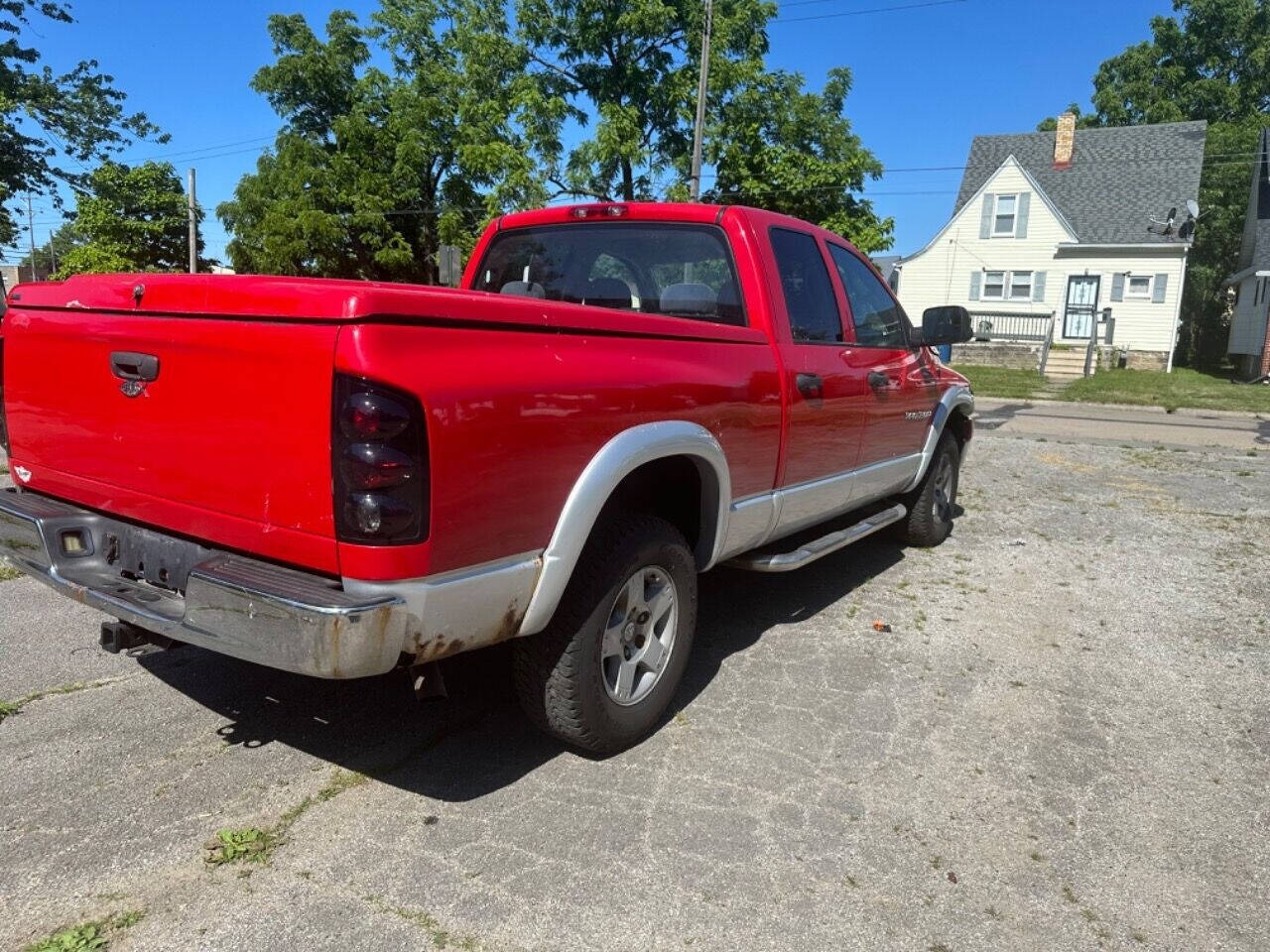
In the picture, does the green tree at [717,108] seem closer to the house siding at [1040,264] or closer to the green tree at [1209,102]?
the house siding at [1040,264]

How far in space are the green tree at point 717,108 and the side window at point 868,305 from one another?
1998 cm

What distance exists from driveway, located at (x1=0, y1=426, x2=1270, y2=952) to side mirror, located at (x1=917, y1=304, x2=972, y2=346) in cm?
162

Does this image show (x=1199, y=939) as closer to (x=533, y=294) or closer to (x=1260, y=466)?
(x=533, y=294)

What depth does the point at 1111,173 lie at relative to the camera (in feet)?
104

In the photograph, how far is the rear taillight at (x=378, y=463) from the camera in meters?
2.10

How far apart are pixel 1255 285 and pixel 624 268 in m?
31.5

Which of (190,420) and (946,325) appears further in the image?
(946,325)

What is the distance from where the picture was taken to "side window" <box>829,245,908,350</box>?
4.59 metres

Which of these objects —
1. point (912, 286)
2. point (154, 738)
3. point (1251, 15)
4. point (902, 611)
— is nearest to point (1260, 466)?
point (902, 611)

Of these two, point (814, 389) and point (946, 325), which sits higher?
point (946, 325)

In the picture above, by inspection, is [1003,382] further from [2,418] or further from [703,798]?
[2,418]

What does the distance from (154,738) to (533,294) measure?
96.3 inches

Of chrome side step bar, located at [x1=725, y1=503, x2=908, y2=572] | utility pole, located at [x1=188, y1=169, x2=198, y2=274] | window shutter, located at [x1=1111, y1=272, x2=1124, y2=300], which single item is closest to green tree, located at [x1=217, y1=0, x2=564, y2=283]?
utility pole, located at [x1=188, y1=169, x2=198, y2=274]

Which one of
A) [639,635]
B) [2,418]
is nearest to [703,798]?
[639,635]
